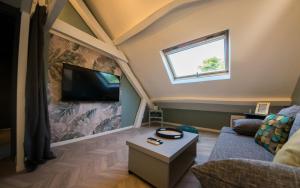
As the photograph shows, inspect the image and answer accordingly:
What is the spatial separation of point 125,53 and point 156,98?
1.73 m

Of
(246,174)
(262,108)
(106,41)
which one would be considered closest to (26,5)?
(106,41)

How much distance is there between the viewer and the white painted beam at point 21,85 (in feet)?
5.61

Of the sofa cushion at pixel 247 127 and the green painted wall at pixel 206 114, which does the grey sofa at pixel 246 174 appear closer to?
the sofa cushion at pixel 247 127

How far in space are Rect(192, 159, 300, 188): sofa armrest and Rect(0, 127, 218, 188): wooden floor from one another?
1256 millimetres

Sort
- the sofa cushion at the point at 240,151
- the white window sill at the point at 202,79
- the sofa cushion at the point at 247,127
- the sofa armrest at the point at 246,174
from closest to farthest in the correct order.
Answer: the sofa armrest at the point at 246,174 < the sofa cushion at the point at 240,151 < the sofa cushion at the point at 247,127 < the white window sill at the point at 202,79

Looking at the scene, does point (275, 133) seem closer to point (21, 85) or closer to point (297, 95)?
point (297, 95)

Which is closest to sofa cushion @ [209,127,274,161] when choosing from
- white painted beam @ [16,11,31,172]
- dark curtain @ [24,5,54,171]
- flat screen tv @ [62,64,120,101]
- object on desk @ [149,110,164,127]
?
dark curtain @ [24,5,54,171]

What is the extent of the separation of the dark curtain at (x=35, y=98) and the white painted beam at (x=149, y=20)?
139 centimetres

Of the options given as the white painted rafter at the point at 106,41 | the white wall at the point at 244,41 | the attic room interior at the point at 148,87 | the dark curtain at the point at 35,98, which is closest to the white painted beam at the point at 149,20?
the attic room interior at the point at 148,87

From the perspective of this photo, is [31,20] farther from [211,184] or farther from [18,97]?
[211,184]

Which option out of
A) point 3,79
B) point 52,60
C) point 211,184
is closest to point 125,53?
point 52,60

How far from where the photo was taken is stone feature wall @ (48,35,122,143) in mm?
2457

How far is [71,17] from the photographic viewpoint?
9.00ft

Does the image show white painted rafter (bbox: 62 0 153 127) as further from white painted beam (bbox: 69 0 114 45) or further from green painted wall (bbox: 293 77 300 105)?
green painted wall (bbox: 293 77 300 105)
